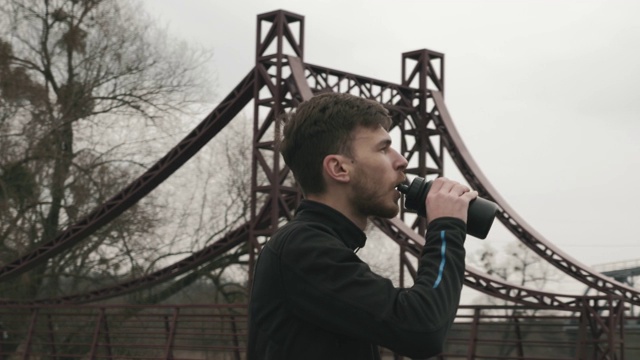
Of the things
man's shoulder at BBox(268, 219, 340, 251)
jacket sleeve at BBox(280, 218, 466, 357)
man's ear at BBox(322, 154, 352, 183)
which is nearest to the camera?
jacket sleeve at BBox(280, 218, 466, 357)

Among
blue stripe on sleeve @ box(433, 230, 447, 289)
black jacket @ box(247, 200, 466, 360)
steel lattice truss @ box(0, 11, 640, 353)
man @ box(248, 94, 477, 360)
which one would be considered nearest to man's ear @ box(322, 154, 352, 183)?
man @ box(248, 94, 477, 360)

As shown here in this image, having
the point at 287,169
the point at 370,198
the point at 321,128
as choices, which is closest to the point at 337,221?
the point at 370,198

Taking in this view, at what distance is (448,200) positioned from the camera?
265cm

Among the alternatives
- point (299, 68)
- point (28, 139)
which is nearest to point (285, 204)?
point (299, 68)

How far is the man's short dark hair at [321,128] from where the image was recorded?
2.74 metres

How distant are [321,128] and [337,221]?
216mm

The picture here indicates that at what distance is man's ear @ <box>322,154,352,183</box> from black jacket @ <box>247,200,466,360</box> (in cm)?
12

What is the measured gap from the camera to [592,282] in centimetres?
1880

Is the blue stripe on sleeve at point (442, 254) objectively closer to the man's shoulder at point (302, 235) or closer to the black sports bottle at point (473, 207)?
the black sports bottle at point (473, 207)

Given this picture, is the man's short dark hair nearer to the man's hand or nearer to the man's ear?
the man's ear

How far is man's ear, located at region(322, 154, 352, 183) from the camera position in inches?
107

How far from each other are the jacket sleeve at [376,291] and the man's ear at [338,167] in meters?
0.15

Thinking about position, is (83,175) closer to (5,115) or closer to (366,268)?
(5,115)

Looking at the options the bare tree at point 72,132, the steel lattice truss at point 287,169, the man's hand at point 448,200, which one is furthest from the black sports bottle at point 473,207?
the bare tree at point 72,132
